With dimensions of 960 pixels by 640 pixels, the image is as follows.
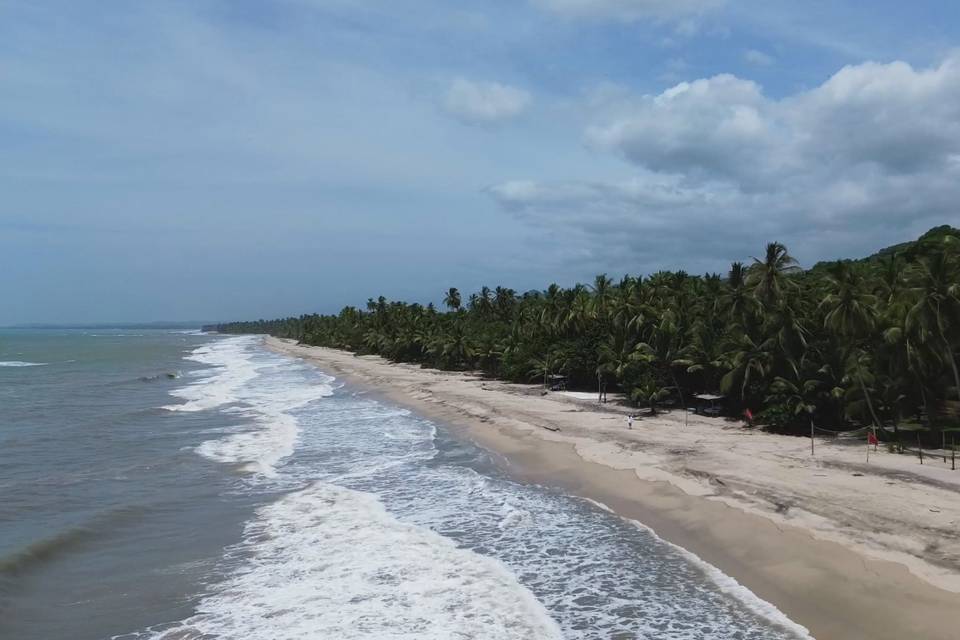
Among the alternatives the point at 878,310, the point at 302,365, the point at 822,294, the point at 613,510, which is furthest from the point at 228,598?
the point at 302,365

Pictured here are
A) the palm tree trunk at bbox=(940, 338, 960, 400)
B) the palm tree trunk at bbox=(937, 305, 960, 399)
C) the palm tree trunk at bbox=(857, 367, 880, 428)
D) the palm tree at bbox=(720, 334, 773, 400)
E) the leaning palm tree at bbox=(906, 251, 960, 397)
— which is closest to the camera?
the palm tree trunk at bbox=(937, 305, 960, 399)

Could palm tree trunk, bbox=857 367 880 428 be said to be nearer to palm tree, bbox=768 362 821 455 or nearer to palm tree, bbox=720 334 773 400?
palm tree, bbox=768 362 821 455

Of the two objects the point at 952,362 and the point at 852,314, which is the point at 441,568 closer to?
the point at 852,314

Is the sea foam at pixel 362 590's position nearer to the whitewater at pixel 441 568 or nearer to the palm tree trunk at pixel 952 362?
the whitewater at pixel 441 568

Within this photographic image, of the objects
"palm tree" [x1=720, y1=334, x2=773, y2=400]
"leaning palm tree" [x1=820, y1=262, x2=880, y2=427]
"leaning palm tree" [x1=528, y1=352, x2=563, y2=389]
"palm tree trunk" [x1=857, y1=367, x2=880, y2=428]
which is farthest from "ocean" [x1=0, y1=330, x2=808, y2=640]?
"leaning palm tree" [x1=528, y1=352, x2=563, y2=389]

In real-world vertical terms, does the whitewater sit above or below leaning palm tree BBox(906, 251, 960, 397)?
below

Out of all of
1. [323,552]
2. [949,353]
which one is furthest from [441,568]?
[949,353]

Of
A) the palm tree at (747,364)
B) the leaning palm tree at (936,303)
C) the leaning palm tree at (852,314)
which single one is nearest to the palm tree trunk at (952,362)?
the leaning palm tree at (936,303)
